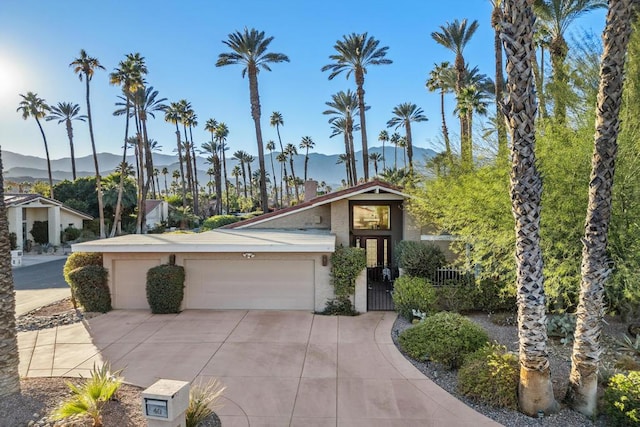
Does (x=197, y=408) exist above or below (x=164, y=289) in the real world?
below

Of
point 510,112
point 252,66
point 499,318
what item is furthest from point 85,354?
point 252,66

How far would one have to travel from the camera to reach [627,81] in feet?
28.0

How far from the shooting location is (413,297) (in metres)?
12.3

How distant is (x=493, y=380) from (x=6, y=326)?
858 cm

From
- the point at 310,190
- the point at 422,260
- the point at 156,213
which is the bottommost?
the point at 422,260

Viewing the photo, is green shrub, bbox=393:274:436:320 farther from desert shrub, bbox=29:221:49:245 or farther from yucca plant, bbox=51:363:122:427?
desert shrub, bbox=29:221:49:245

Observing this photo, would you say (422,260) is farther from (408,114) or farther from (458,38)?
(408,114)

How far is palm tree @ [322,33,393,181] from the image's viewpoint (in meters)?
32.1

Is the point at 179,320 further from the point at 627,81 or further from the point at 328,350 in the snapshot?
the point at 627,81

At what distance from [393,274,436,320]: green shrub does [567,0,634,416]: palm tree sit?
5654 mm

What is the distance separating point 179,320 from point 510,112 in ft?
36.2

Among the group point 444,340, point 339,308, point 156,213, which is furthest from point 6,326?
point 156,213

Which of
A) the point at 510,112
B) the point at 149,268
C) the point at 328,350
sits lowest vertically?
the point at 328,350

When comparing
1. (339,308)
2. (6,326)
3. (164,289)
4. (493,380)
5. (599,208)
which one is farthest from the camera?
(339,308)
